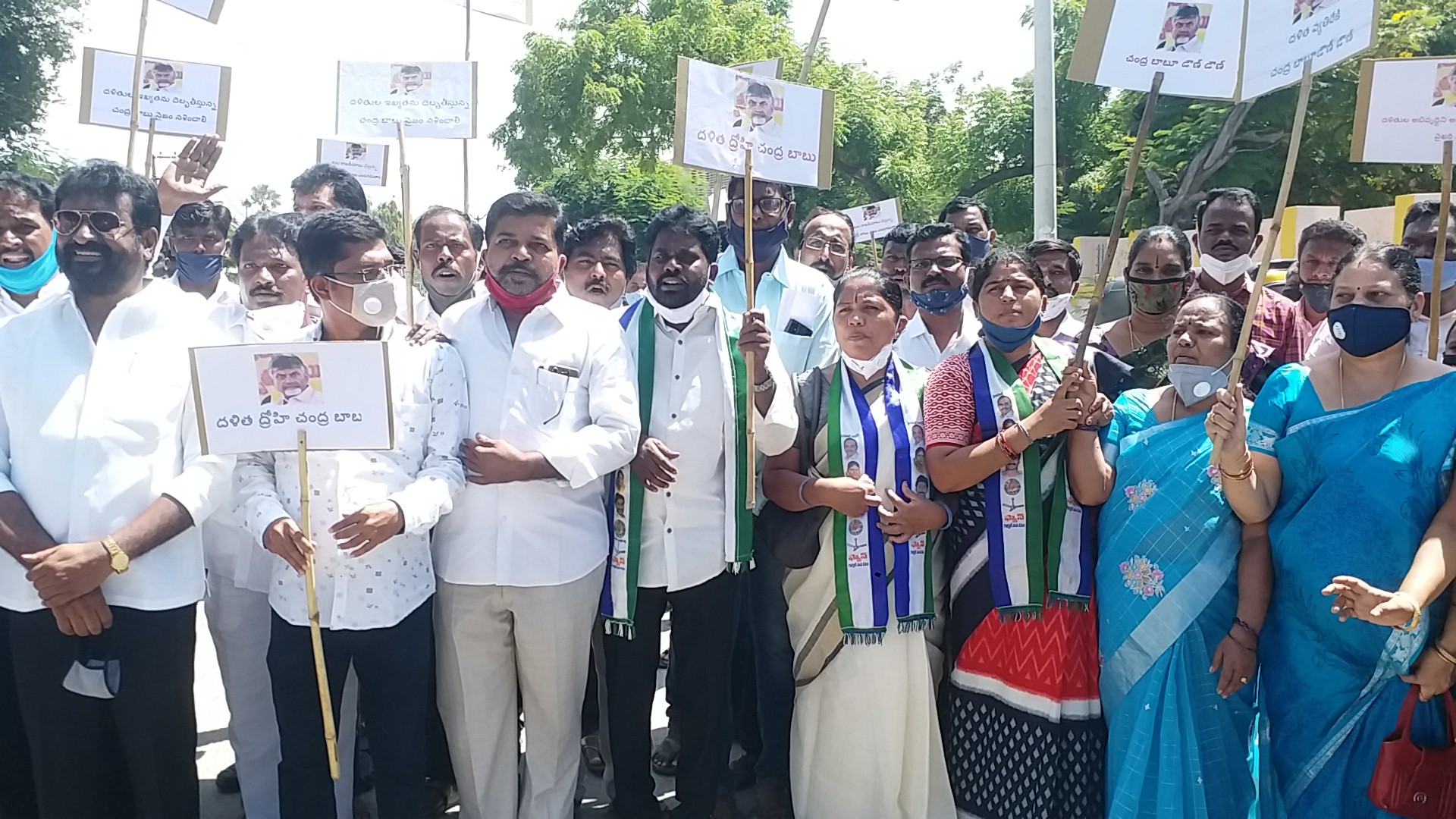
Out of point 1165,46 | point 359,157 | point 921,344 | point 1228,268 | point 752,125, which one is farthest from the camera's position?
point 359,157

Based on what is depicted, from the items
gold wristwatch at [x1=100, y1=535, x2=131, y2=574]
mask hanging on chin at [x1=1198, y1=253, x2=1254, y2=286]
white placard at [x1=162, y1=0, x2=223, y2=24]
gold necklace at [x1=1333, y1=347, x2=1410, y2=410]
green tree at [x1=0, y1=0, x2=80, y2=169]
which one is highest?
green tree at [x1=0, y1=0, x2=80, y2=169]

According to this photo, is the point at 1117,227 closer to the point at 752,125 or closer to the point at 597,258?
the point at 752,125

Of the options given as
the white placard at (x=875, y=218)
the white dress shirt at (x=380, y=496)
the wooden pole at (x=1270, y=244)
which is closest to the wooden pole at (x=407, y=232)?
the white dress shirt at (x=380, y=496)

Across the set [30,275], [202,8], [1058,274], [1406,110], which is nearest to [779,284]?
[1058,274]

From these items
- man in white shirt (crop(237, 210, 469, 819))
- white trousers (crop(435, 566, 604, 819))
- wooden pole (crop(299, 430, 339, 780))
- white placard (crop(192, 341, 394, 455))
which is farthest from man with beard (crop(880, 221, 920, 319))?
wooden pole (crop(299, 430, 339, 780))

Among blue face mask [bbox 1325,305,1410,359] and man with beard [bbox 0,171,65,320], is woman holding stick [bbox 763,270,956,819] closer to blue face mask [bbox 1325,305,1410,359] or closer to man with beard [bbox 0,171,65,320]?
blue face mask [bbox 1325,305,1410,359]

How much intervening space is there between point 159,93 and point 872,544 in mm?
4887

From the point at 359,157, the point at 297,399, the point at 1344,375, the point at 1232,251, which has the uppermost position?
the point at 359,157

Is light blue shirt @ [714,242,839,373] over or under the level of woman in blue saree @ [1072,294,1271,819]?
over

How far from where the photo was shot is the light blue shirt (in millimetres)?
4172

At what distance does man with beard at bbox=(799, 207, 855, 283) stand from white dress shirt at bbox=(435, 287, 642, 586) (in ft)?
7.94

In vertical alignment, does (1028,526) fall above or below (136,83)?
below

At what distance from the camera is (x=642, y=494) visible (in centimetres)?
323

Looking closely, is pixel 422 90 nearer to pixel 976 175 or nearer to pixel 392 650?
pixel 392 650
